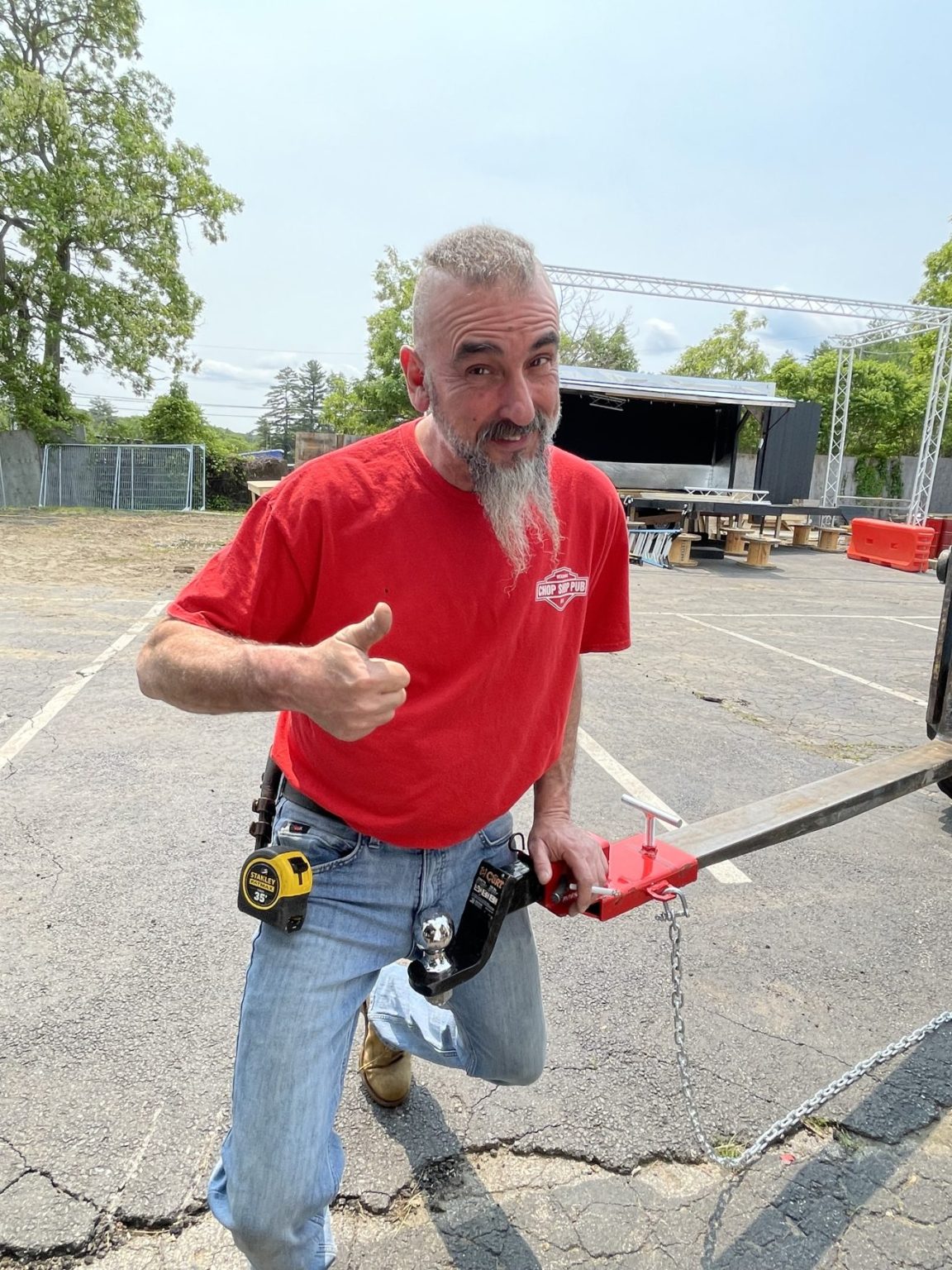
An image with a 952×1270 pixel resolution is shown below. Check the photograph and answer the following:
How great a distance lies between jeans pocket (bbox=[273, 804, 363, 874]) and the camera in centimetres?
189

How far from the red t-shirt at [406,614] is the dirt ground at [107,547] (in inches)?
380

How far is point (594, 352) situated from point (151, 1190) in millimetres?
50579

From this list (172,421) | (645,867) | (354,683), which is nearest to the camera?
(354,683)

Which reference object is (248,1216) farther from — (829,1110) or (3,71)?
(3,71)

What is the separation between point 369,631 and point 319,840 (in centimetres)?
67

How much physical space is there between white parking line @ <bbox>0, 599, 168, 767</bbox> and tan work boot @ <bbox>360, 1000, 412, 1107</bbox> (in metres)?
3.27

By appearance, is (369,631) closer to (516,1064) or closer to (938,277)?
(516,1064)

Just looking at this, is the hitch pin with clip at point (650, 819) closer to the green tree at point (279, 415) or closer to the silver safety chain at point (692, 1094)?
the silver safety chain at point (692, 1094)

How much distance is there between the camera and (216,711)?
5.29 ft

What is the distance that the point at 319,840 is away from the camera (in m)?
1.91

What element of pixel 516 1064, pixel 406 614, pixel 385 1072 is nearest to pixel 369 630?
pixel 406 614

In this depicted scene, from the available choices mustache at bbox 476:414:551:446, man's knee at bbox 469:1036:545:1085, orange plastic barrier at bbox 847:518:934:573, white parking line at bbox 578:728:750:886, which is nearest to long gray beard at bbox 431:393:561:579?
mustache at bbox 476:414:551:446

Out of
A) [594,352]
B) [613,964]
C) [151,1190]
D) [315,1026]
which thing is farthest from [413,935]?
[594,352]

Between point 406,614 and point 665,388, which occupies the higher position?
point 665,388
